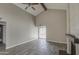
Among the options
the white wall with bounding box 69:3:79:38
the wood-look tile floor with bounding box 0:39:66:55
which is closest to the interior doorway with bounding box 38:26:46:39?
the wood-look tile floor with bounding box 0:39:66:55

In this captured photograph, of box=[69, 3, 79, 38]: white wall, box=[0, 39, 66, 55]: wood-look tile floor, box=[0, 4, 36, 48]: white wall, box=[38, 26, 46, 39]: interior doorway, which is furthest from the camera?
box=[0, 4, 36, 48]: white wall

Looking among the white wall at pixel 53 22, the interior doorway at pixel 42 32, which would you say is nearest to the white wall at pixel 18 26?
the interior doorway at pixel 42 32

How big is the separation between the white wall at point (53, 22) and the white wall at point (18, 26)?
0.34 m

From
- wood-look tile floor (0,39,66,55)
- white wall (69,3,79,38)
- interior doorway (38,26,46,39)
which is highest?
white wall (69,3,79,38)

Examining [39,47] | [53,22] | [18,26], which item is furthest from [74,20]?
[18,26]

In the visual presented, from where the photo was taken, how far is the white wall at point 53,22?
3254 mm

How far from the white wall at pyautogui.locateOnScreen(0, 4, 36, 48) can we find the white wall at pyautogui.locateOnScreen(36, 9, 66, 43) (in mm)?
339

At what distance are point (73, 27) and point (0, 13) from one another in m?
1.98

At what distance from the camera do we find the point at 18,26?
11.9 ft

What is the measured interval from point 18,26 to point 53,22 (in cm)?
112

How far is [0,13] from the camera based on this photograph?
10.0 feet

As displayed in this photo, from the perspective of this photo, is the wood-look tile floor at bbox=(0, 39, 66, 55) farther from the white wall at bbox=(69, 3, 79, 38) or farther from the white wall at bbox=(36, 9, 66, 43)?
the white wall at bbox=(69, 3, 79, 38)

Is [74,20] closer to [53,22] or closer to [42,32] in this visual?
[53,22]

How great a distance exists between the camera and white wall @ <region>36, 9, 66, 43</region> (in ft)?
10.7
